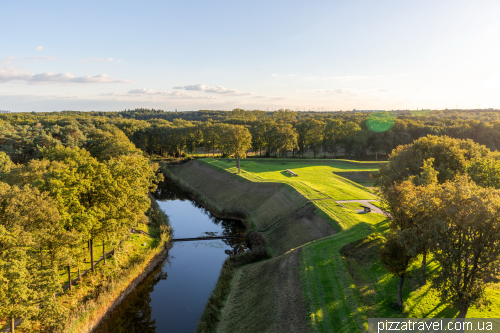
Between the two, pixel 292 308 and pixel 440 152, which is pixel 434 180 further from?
pixel 292 308

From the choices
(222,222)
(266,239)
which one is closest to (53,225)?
(266,239)

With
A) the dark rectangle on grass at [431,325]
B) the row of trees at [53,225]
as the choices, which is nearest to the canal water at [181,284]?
the row of trees at [53,225]

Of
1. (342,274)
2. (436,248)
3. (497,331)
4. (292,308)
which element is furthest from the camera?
(342,274)

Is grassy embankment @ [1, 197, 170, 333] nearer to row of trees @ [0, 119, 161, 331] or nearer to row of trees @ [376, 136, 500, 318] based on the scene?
row of trees @ [0, 119, 161, 331]

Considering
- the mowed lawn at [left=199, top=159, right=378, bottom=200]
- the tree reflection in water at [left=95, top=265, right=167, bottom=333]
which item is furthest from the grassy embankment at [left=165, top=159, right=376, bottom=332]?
the tree reflection in water at [left=95, top=265, right=167, bottom=333]

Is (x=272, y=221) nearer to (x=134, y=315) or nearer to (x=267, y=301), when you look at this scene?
(x=267, y=301)

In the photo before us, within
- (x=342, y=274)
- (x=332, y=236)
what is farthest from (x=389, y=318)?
(x=332, y=236)
